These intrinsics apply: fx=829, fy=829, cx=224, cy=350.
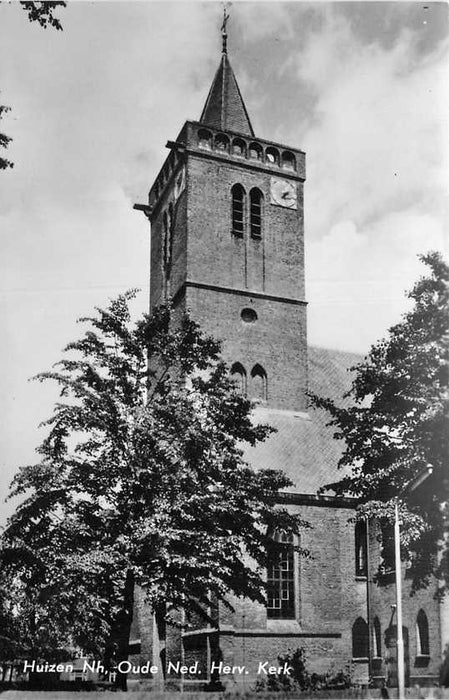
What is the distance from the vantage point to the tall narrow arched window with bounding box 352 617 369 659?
28.0 meters

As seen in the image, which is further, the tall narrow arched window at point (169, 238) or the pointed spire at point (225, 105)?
the pointed spire at point (225, 105)

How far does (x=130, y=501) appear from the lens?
18109 millimetres

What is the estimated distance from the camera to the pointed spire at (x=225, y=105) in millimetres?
35025

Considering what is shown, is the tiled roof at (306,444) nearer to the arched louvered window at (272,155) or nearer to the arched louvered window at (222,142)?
the arched louvered window at (272,155)

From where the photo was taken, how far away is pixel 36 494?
17.5 meters

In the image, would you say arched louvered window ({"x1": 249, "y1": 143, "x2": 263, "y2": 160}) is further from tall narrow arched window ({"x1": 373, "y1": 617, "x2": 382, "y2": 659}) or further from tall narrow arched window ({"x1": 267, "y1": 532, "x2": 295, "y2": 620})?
tall narrow arched window ({"x1": 373, "y1": 617, "x2": 382, "y2": 659})

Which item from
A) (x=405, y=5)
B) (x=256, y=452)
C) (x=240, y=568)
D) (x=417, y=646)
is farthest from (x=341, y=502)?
(x=405, y=5)

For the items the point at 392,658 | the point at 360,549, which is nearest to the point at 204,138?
the point at 360,549

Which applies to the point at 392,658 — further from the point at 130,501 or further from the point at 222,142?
the point at 222,142

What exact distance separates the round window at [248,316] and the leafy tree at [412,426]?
1251 centimetres

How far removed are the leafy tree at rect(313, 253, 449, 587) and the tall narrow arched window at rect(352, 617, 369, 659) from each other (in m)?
10.6

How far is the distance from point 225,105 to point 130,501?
22106mm

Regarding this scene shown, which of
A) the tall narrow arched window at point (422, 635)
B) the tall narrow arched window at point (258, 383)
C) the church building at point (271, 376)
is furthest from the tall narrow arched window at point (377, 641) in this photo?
the tall narrow arched window at point (258, 383)

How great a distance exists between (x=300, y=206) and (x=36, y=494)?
828 inches
